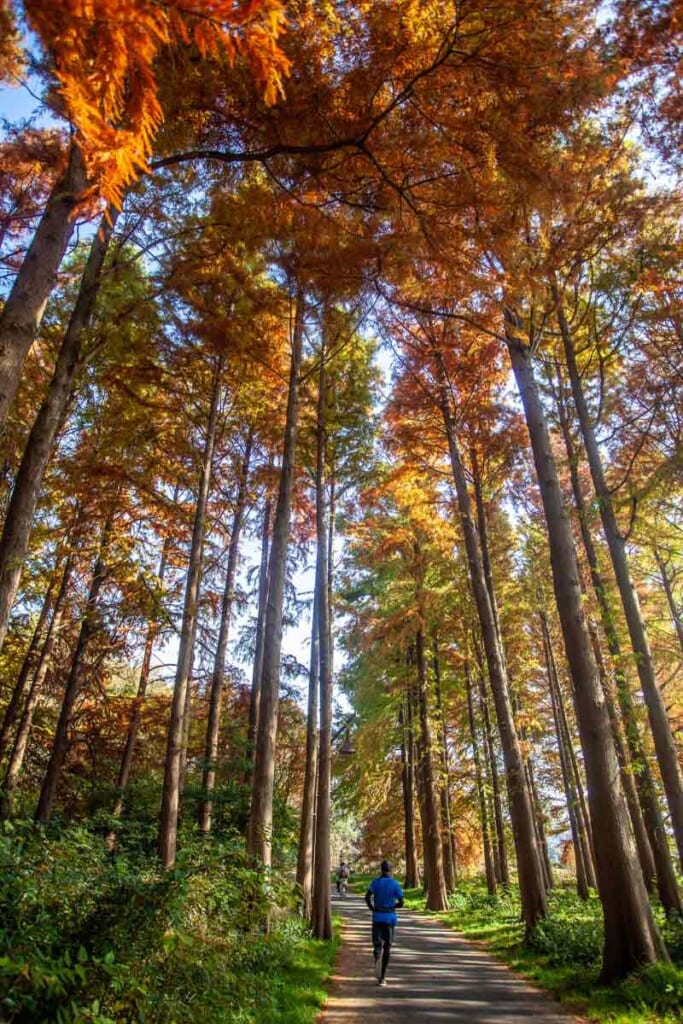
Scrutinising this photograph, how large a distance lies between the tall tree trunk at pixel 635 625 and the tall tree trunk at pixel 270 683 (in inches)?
186

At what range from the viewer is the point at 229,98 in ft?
17.0

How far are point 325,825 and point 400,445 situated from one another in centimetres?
765

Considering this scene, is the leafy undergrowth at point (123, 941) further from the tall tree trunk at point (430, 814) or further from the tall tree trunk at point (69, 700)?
the tall tree trunk at point (430, 814)

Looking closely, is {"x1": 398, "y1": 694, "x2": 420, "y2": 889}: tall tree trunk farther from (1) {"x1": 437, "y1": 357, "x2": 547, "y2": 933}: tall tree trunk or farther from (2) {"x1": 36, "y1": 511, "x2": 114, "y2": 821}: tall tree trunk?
(2) {"x1": 36, "y1": 511, "x2": 114, "y2": 821}: tall tree trunk

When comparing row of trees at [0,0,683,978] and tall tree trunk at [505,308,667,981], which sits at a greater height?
row of trees at [0,0,683,978]

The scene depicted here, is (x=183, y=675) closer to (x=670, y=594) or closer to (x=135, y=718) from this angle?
(x=135, y=718)

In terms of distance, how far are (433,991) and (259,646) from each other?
289 inches

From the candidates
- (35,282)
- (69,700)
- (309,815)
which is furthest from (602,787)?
(69,700)

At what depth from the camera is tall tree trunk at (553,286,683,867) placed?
26.4 feet

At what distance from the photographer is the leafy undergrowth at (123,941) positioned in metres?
2.66

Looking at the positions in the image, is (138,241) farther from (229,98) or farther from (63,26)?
(63,26)

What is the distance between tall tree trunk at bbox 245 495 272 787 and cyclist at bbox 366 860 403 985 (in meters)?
3.88

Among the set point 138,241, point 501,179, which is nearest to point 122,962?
point 501,179

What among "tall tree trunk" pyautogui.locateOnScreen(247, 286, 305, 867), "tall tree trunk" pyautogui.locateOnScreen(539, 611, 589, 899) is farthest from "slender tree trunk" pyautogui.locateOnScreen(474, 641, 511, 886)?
"tall tree trunk" pyautogui.locateOnScreen(247, 286, 305, 867)
